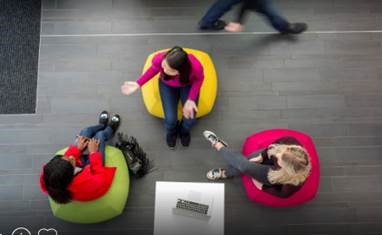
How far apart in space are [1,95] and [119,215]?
1488 millimetres

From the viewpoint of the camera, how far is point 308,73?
3.35 metres

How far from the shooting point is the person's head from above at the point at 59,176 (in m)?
2.32

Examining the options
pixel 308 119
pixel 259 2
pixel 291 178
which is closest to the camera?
pixel 291 178

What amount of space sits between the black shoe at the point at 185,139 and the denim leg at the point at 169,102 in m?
0.20

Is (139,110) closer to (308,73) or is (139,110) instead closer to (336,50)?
(308,73)

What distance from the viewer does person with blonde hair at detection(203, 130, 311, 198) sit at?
2.36 m

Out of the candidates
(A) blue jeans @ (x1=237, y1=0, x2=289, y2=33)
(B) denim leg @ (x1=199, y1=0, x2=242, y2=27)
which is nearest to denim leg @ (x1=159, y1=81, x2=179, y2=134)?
(B) denim leg @ (x1=199, y1=0, x2=242, y2=27)

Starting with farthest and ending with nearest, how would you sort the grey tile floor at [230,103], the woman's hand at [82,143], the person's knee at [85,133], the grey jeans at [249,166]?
the grey tile floor at [230,103] → the person's knee at [85,133] → the woman's hand at [82,143] → the grey jeans at [249,166]

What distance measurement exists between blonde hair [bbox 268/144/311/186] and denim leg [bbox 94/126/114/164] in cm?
130

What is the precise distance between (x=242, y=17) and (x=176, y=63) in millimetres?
1221

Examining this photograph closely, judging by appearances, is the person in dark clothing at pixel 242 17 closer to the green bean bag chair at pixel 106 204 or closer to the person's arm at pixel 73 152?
the green bean bag chair at pixel 106 204

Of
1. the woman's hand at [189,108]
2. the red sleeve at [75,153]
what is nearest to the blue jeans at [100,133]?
the red sleeve at [75,153]

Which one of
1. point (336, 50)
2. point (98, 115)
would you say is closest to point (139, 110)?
point (98, 115)

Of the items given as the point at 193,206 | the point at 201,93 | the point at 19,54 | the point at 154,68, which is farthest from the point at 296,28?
the point at 19,54
